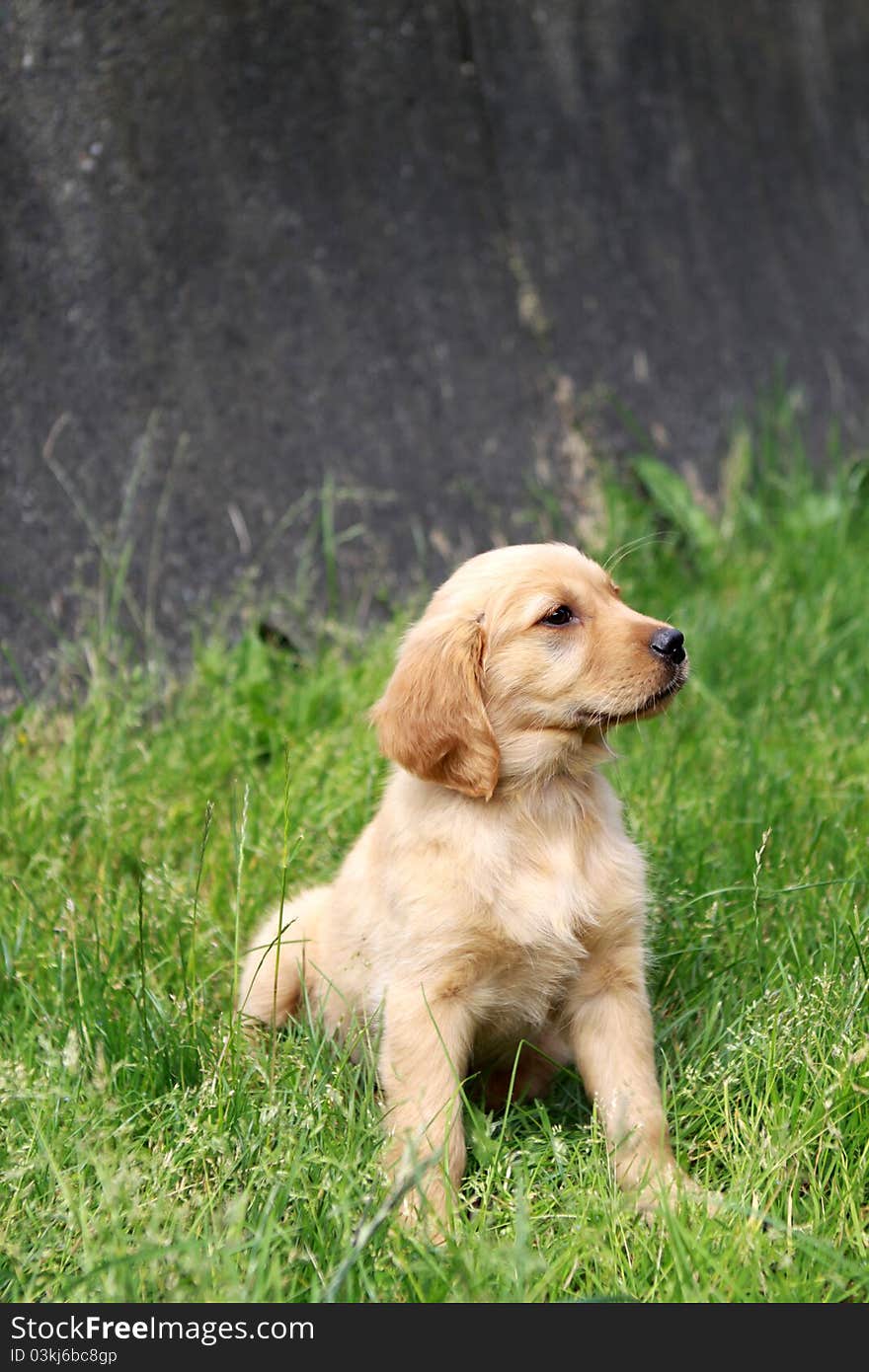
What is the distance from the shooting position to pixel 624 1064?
2205 millimetres

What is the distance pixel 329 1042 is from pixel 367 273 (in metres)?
2.57

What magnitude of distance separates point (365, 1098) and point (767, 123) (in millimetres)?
4473

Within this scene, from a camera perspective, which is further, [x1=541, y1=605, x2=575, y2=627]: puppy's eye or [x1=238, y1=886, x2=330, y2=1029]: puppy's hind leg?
[x1=238, y1=886, x2=330, y2=1029]: puppy's hind leg

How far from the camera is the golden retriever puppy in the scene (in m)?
2.18

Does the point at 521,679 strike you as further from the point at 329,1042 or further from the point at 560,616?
the point at 329,1042

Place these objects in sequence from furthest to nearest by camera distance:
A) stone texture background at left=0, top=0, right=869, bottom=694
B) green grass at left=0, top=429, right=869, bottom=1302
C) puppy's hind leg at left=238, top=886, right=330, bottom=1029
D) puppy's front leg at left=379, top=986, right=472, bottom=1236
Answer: stone texture background at left=0, top=0, right=869, bottom=694
puppy's hind leg at left=238, top=886, right=330, bottom=1029
puppy's front leg at left=379, top=986, right=472, bottom=1236
green grass at left=0, top=429, right=869, bottom=1302

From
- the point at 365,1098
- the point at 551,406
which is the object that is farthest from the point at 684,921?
the point at 551,406

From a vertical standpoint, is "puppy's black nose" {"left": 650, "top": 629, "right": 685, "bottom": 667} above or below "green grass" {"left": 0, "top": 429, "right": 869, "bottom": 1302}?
above

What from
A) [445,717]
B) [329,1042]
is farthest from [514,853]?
[329,1042]

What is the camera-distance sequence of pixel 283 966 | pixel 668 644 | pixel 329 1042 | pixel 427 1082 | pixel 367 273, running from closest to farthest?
pixel 427 1082, pixel 668 644, pixel 329 1042, pixel 283 966, pixel 367 273

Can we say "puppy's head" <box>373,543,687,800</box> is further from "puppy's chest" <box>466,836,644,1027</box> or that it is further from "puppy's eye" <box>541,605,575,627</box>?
"puppy's chest" <box>466,836,644,1027</box>

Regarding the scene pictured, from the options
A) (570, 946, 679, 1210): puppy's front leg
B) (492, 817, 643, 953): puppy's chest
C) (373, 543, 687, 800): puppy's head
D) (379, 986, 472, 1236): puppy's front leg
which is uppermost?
(373, 543, 687, 800): puppy's head

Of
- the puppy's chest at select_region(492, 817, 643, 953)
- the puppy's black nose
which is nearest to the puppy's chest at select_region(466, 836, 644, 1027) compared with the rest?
the puppy's chest at select_region(492, 817, 643, 953)

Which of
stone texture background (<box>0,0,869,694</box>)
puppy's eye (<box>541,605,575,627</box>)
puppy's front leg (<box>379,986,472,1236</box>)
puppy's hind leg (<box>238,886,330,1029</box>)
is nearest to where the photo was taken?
puppy's front leg (<box>379,986,472,1236</box>)
